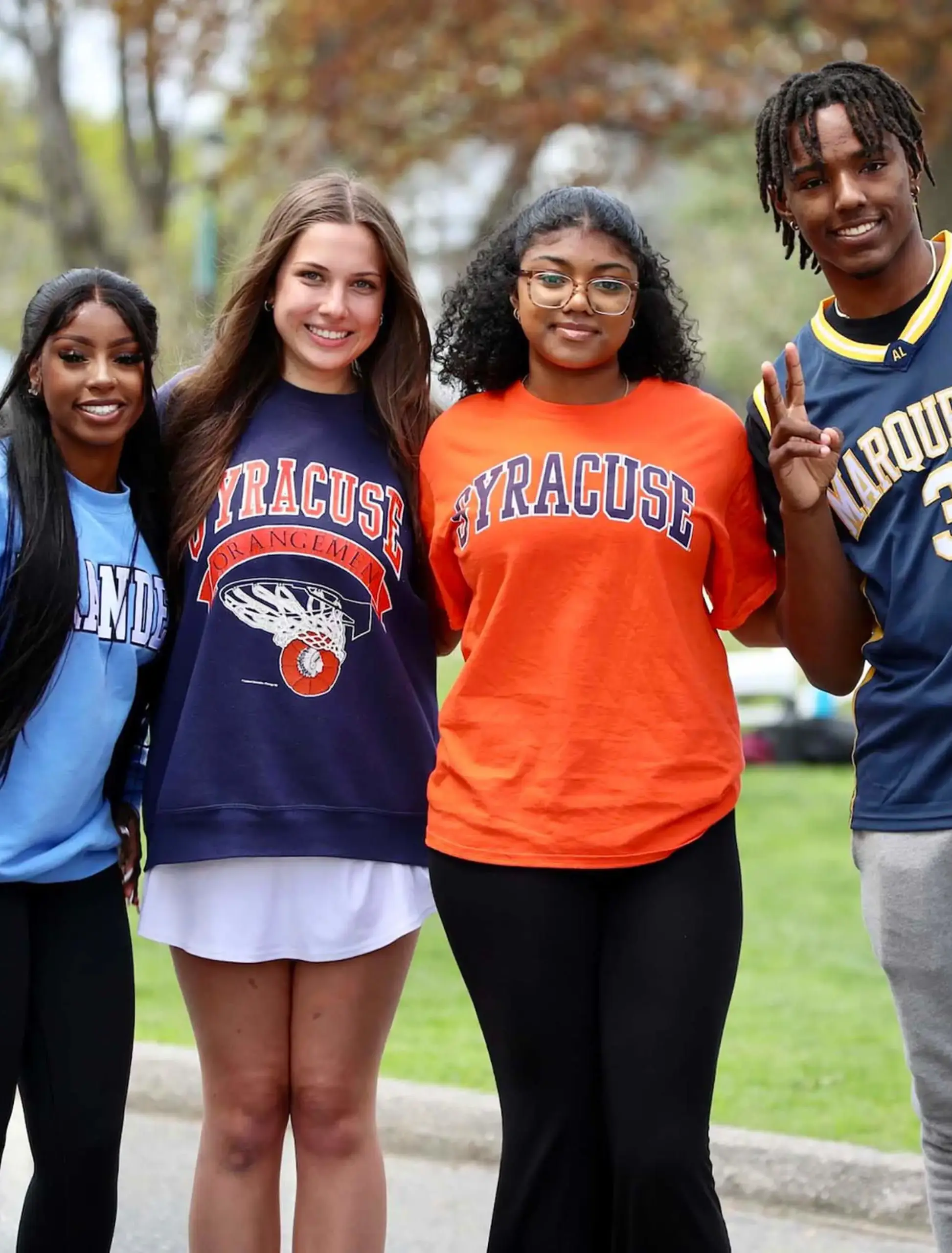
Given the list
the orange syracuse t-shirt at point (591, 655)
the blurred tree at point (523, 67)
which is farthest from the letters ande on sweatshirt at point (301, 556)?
the blurred tree at point (523, 67)

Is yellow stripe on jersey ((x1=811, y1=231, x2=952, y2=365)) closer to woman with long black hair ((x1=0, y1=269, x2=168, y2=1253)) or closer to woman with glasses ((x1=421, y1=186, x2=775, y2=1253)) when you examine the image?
woman with glasses ((x1=421, y1=186, x2=775, y2=1253))

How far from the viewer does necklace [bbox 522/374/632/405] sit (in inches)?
128

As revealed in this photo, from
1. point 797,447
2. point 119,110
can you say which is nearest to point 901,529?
point 797,447

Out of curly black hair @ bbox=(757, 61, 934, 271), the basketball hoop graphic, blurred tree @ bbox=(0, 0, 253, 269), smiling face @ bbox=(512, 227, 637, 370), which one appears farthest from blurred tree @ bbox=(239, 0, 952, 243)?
the basketball hoop graphic

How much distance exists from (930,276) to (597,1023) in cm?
153

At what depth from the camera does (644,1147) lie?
2943mm

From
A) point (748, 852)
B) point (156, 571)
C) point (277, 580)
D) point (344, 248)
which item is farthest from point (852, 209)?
point (748, 852)

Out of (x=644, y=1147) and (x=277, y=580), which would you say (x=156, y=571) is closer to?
(x=277, y=580)

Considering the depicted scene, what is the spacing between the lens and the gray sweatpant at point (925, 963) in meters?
2.93

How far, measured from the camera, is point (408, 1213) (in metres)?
4.48

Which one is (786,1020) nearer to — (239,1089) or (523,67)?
(239,1089)

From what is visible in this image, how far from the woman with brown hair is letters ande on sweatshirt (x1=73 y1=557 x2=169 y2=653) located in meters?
0.06

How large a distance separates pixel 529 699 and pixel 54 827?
938 millimetres

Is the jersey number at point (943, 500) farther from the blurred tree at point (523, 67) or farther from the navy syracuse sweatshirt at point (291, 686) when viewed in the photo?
the blurred tree at point (523, 67)
